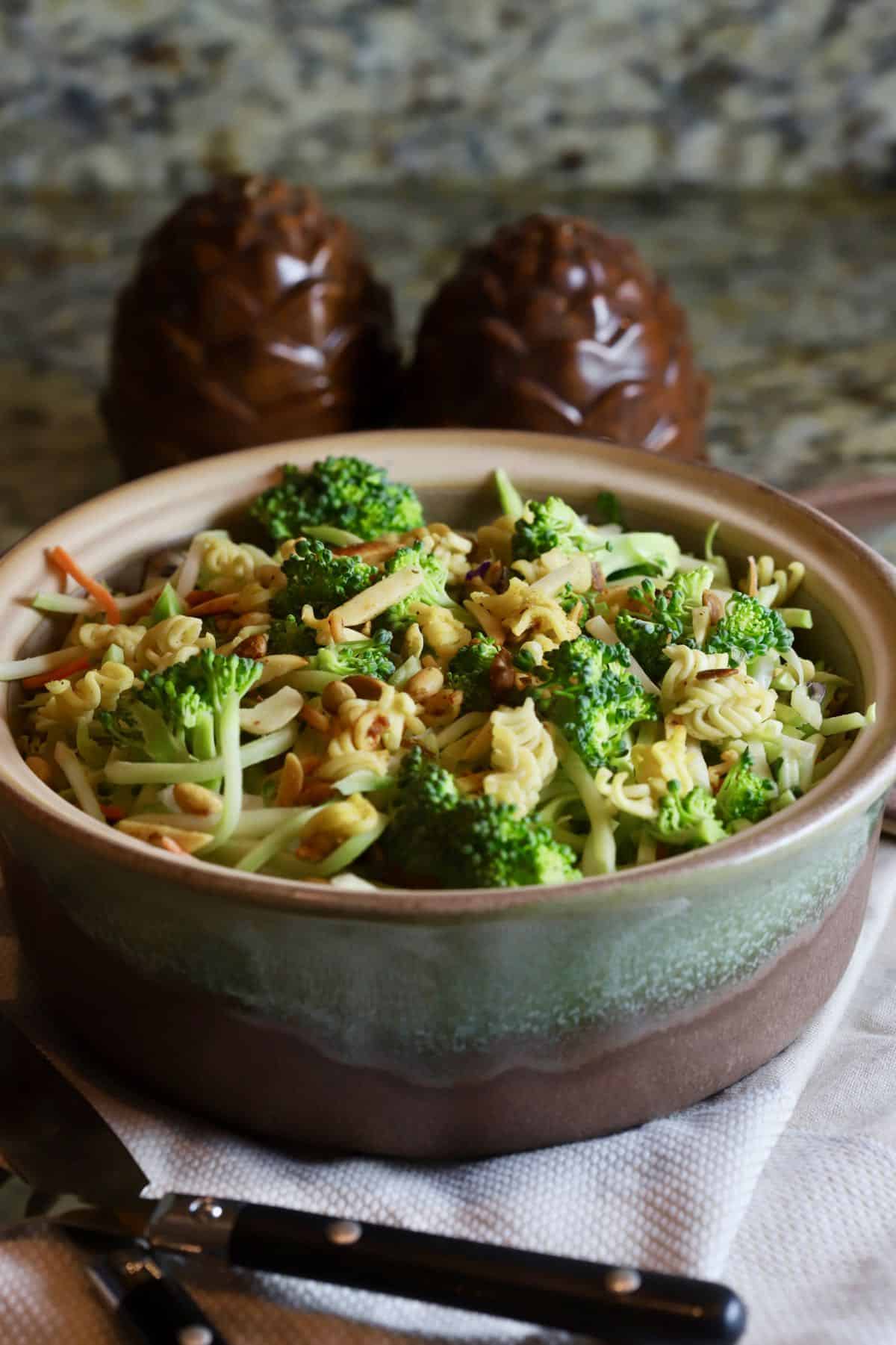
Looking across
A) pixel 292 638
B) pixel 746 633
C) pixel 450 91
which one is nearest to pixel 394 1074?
pixel 292 638

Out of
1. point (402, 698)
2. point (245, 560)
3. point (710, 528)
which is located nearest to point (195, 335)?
point (245, 560)

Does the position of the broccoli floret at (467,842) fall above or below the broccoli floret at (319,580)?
below

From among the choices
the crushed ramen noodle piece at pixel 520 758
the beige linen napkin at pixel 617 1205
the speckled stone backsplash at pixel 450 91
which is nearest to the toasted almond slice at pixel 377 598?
the crushed ramen noodle piece at pixel 520 758

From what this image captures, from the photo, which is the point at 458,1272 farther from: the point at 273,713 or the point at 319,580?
the point at 319,580

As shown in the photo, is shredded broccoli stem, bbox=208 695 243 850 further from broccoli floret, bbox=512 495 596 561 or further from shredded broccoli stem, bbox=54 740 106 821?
broccoli floret, bbox=512 495 596 561

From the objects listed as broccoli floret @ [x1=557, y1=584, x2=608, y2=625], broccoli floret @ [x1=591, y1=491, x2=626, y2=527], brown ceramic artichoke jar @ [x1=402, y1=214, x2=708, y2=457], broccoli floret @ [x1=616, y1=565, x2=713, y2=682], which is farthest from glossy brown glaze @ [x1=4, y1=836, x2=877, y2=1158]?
brown ceramic artichoke jar @ [x1=402, y1=214, x2=708, y2=457]

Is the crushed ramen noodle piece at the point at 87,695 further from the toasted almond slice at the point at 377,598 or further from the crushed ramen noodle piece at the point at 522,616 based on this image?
the crushed ramen noodle piece at the point at 522,616
